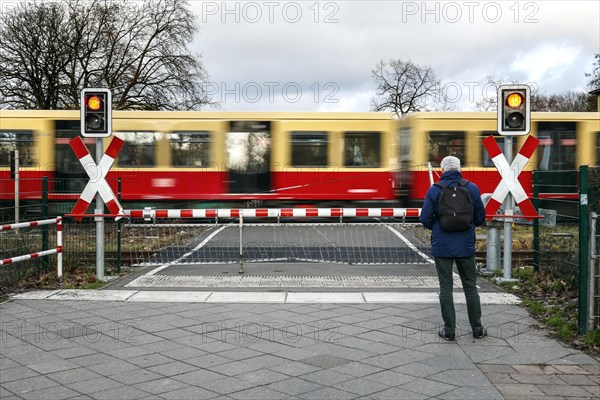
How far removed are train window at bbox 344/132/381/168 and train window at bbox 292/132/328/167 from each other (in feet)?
2.28

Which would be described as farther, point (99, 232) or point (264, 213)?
point (264, 213)

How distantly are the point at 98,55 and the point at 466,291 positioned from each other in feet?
114

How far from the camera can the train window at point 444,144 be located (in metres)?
19.2

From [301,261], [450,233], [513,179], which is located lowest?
[301,261]

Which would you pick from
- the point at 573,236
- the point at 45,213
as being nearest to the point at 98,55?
the point at 45,213

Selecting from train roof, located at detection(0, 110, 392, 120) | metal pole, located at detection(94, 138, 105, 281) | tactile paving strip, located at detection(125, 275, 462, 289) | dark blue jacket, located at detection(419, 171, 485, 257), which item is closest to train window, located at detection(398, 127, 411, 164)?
train roof, located at detection(0, 110, 392, 120)

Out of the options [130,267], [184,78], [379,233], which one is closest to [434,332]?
[130,267]

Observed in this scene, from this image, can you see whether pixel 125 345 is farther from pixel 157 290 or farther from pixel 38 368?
pixel 157 290

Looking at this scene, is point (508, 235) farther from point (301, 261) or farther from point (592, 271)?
point (301, 261)

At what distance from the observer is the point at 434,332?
6.68m

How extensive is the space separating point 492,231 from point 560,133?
9.97 meters

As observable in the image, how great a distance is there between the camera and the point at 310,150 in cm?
1952

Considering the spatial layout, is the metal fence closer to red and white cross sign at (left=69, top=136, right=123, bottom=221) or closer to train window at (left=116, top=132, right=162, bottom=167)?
red and white cross sign at (left=69, top=136, right=123, bottom=221)

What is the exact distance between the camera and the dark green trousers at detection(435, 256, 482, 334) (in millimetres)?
6426
